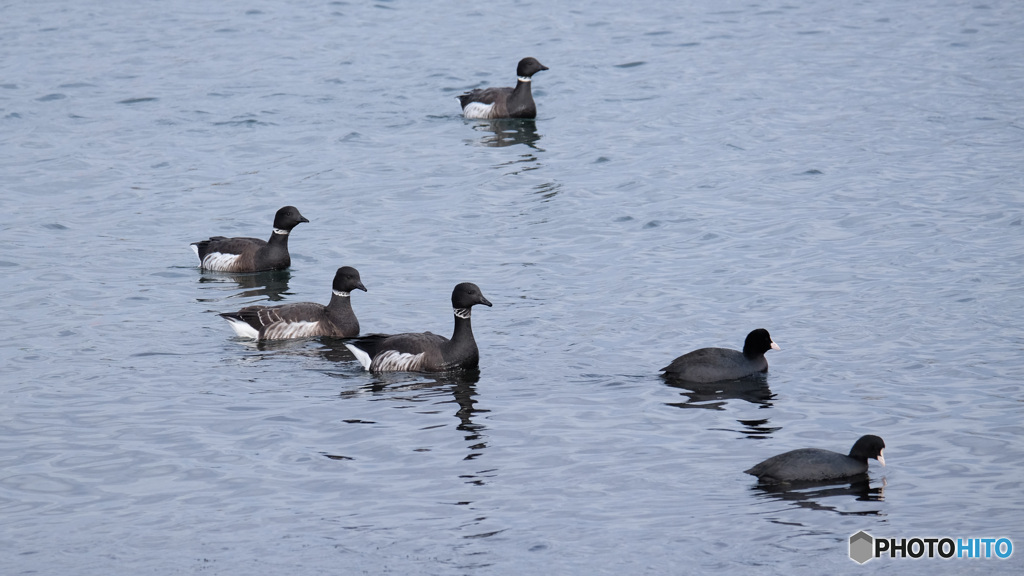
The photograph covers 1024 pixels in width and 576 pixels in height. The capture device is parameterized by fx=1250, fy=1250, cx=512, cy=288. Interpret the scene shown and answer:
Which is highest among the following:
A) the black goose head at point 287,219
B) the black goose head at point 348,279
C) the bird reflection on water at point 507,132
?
the bird reflection on water at point 507,132

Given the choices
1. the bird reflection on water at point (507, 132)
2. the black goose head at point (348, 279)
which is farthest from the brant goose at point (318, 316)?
the bird reflection on water at point (507, 132)

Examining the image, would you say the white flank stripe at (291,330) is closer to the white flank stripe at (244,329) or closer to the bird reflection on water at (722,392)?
the white flank stripe at (244,329)

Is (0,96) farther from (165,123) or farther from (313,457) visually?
(313,457)

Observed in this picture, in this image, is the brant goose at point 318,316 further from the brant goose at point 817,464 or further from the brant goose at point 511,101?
the brant goose at point 511,101

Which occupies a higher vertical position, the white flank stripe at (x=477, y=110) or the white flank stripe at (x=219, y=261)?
the white flank stripe at (x=477, y=110)

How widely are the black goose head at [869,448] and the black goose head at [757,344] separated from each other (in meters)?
3.06

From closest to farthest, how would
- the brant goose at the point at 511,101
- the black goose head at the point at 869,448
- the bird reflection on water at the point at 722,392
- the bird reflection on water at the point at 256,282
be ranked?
the black goose head at the point at 869,448, the bird reflection on water at the point at 722,392, the bird reflection on water at the point at 256,282, the brant goose at the point at 511,101

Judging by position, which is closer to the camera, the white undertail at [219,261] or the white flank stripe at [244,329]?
the white flank stripe at [244,329]

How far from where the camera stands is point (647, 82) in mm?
32125

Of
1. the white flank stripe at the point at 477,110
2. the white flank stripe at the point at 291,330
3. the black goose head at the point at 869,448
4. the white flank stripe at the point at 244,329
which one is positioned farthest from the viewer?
the white flank stripe at the point at 477,110

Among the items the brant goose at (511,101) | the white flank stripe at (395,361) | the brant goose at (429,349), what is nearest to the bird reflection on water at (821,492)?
the brant goose at (429,349)

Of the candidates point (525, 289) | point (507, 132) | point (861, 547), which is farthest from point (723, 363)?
point (507, 132)

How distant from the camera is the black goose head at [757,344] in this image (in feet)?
49.2

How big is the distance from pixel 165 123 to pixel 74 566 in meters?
20.5
